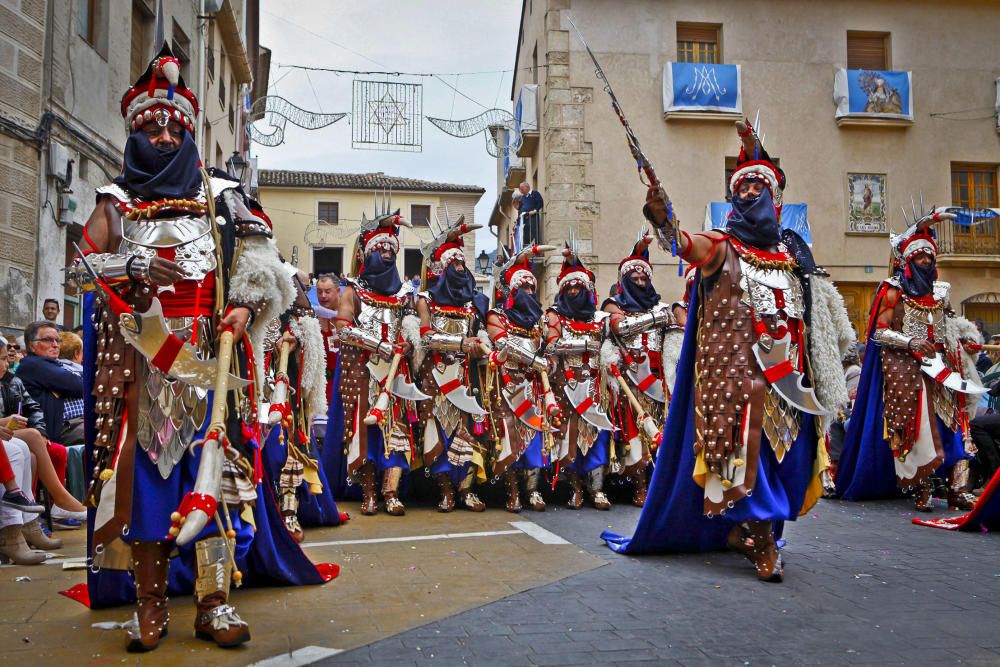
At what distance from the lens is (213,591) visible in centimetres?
349

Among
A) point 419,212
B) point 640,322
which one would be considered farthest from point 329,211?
point 640,322

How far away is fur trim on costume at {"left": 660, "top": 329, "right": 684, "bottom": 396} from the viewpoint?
8.09 metres

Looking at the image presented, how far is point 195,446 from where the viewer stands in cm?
355

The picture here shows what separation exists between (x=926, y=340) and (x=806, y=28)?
14.5 metres

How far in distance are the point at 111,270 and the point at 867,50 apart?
20.6 metres

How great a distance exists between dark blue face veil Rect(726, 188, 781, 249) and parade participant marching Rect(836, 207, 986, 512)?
10.6ft

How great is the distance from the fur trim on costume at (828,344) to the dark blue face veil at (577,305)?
2.87 m

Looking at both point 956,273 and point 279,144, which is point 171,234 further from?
point 956,273

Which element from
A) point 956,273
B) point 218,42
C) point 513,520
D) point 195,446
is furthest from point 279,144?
point 956,273

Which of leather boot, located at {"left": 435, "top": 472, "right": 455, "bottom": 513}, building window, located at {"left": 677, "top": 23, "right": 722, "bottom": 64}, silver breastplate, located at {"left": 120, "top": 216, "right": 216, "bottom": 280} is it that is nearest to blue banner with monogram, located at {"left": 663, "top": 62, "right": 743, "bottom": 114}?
building window, located at {"left": 677, "top": 23, "right": 722, "bottom": 64}

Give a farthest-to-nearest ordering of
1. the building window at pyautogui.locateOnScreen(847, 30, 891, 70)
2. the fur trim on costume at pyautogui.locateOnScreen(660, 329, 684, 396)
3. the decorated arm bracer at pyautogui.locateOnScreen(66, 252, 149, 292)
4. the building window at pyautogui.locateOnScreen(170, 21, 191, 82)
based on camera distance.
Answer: the building window at pyautogui.locateOnScreen(847, 30, 891, 70)
the building window at pyautogui.locateOnScreen(170, 21, 191, 82)
the fur trim on costume at pyautogui.locateOnScreen(660, 329, 684, 396)
the decorated arm bracer at pyautogui.locateOnScreen(66, 252, 149, 292)

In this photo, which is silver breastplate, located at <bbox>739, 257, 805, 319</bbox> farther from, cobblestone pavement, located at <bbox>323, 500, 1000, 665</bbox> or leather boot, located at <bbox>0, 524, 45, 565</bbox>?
leather boot, located at <bbox>0, 524, 45, 565</bbox>

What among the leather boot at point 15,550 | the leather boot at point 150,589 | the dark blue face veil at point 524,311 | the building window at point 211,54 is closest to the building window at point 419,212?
the building window at point 211,54

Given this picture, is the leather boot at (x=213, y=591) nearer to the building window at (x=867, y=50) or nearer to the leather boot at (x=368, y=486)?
the leather boot at (x=368, y=486)
